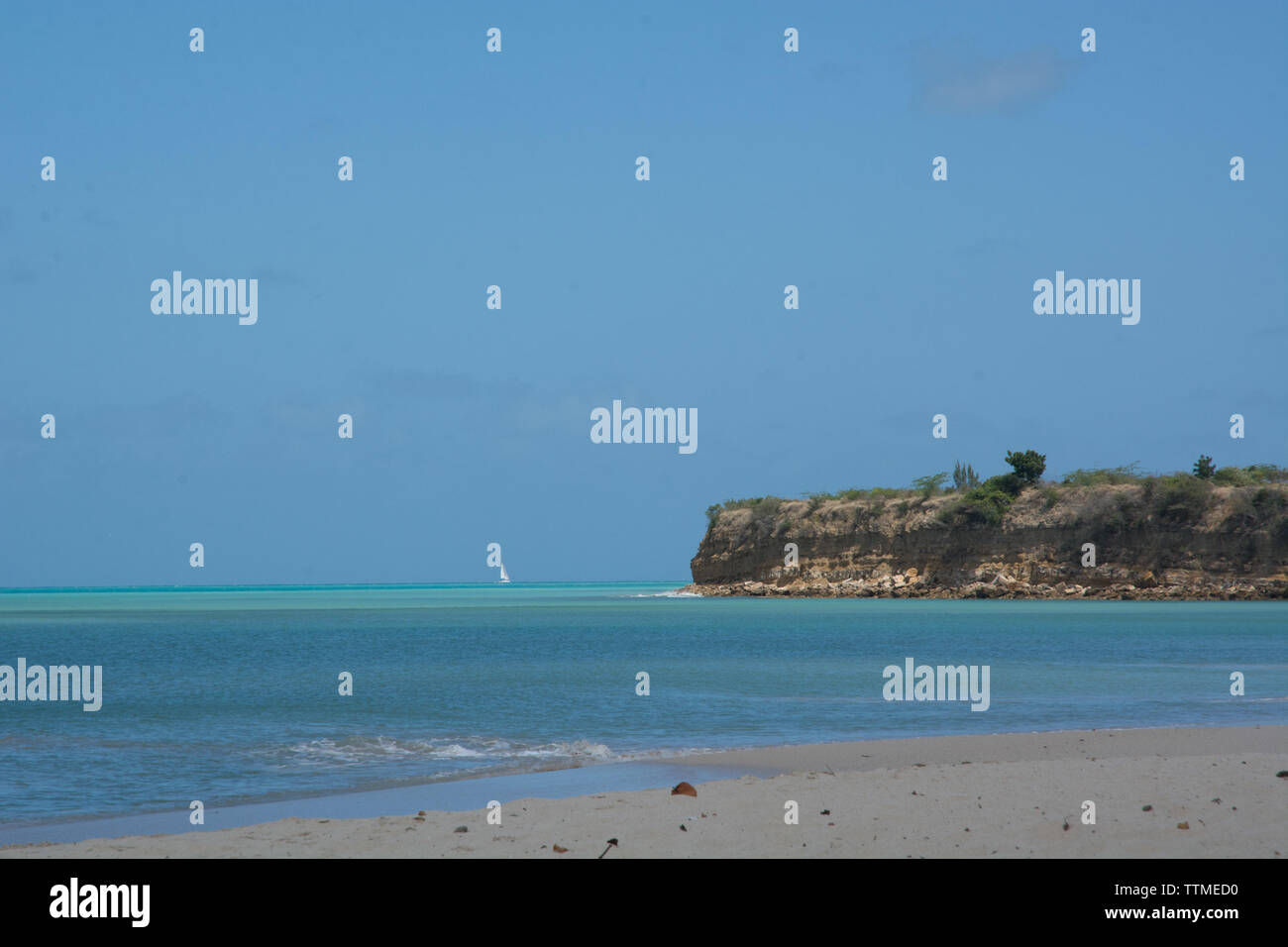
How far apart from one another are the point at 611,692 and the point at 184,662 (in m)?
19.0

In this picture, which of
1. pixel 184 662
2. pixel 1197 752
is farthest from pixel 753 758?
pixel 184 662

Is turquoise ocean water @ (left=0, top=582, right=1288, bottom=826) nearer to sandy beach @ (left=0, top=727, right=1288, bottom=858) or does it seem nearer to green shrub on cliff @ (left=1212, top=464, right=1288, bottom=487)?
sandy beach @ (left=0, top=727, right=1288, bottom=858)

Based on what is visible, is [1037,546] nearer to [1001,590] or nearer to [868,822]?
[1001,590]

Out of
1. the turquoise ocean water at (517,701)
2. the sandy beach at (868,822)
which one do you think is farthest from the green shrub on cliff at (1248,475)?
the sandy beach at (868,822)

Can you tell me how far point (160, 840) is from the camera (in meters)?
10.2

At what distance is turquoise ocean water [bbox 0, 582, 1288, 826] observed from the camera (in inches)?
634

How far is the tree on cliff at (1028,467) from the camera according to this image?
108875 millimetres

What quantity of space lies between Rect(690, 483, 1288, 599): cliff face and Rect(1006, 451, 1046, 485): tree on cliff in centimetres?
226

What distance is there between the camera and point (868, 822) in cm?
1018

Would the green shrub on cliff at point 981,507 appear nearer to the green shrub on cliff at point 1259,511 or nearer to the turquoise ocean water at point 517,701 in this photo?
the green shrub on cliff at point 1259,511

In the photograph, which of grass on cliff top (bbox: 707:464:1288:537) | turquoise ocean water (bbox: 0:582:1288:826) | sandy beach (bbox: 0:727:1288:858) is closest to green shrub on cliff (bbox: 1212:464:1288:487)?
grass on cliff top (bbox: 707:464:1288:537)

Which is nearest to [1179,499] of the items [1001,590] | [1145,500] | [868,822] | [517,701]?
[1145,500]

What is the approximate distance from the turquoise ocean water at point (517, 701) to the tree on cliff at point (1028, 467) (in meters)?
56.3
